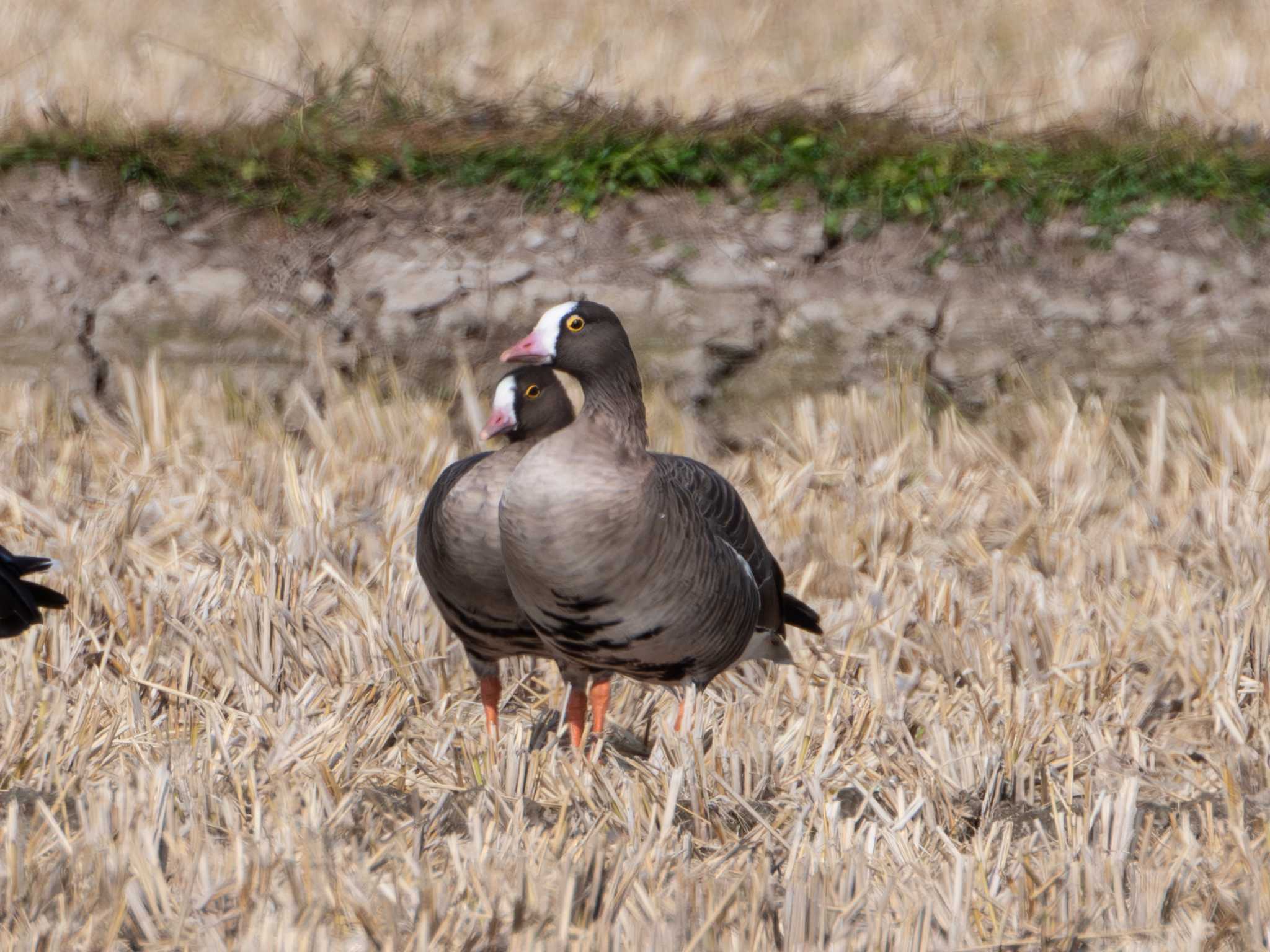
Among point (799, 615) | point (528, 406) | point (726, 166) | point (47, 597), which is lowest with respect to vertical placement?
point (799, 615)

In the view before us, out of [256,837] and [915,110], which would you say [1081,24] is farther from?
[256,837]

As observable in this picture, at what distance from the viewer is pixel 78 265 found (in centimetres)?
645

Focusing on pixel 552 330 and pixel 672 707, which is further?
pixel 672 707

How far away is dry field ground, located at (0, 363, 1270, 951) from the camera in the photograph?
2.57 meters

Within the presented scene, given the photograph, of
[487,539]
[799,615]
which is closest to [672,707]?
[799,615]

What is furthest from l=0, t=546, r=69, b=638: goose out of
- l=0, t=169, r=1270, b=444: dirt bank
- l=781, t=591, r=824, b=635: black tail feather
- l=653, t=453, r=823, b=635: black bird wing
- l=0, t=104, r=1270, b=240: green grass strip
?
l=0, t=104, r=1270, b=240: green grass strip

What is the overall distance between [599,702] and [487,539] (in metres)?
0.58

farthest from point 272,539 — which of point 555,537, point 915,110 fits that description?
point 915,110

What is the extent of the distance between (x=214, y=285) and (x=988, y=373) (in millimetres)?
3110

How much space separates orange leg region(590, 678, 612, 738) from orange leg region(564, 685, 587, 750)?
0.02 metres

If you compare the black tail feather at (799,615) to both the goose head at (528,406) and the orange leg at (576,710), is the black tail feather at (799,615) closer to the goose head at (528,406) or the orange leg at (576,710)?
the orange leg at (576,710)

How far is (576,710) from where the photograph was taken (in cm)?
384

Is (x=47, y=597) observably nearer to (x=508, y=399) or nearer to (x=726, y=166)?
(x=508, y=399)

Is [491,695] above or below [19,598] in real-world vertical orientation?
below
